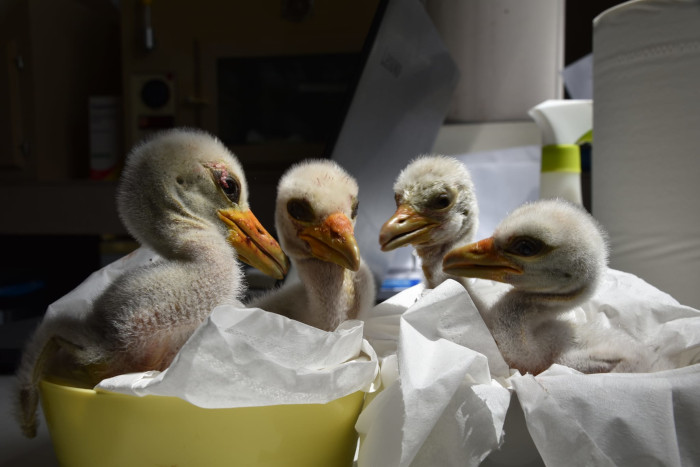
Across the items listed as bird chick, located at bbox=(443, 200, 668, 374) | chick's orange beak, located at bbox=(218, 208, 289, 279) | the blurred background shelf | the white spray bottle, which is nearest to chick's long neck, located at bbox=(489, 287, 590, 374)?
bird chick, located at bbox=(443, 200, 668, 374)

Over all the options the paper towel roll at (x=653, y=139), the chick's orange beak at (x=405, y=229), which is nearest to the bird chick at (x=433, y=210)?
the chick's orange beak at (x=405, y=229)

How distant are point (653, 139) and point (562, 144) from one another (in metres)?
0.28

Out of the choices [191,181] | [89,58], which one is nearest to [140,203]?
[191,181]

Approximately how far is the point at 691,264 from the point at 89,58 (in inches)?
75.2

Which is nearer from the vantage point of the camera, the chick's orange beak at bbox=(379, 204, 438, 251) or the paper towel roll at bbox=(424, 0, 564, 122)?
the chick's orange beak at bbox=(379, 204, 438, 251)

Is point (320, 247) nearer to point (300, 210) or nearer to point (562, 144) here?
point (300, 210)

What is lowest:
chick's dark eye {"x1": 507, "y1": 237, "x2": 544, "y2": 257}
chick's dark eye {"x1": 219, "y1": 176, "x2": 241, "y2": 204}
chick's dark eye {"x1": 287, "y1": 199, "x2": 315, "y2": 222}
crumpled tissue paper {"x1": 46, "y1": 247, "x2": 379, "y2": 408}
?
crumpled tissue paper {"x1": 46, "y1": 247, "x2": 379, "y2": 408}

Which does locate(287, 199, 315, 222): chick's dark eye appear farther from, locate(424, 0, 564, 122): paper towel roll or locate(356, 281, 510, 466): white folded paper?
locate(424, 0, 564, 122): paper towel roll

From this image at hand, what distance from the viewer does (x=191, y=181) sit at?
45 cm

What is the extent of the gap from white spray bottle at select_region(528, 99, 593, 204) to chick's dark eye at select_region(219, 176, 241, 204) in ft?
2.06

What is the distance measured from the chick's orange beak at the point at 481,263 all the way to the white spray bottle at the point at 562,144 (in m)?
0.47

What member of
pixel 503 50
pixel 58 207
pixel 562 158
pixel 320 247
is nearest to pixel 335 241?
pixel 320 247

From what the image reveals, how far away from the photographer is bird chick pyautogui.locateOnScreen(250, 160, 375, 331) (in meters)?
0.48

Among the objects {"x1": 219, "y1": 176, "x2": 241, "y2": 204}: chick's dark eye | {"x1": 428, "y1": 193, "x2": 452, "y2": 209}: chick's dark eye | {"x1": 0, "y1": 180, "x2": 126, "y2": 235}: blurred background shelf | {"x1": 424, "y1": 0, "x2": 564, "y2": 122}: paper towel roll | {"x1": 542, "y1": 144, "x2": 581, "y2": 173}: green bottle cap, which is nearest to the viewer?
{"x1": 219, "y1": 176, "x2": 241, "y2": 204}: chick's dark eye
